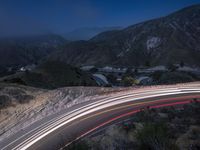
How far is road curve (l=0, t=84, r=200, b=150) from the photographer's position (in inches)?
524

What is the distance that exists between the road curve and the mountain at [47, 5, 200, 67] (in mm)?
95091

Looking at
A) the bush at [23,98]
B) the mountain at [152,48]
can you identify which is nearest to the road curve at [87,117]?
the bush at [23,98]

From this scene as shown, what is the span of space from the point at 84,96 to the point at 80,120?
223 inches

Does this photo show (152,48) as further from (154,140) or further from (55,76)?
(154,140)

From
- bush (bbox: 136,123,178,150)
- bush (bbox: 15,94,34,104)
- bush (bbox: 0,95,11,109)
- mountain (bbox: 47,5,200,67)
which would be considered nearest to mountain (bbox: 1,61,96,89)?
bush (bbox: 15,94,34,104)

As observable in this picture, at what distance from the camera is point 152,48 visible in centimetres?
14175

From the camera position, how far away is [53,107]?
1869cm

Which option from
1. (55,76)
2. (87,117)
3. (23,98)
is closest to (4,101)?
(23,98)

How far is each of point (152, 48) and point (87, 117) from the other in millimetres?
131665

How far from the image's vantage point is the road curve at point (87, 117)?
1330 cm

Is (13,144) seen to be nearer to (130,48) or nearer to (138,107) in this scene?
(138,107)

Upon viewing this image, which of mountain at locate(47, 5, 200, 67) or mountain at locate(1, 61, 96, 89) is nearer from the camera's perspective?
mountain at locate(1, 61, 96, 89)

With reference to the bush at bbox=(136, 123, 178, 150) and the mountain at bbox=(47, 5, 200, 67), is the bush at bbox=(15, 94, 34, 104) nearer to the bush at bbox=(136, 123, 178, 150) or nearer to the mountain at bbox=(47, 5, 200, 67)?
the bush at bbox=(136, 123, 178, 150)

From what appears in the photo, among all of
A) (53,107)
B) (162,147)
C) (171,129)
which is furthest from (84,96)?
(162,147)
